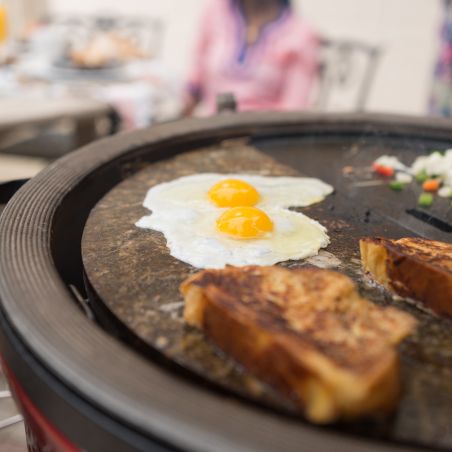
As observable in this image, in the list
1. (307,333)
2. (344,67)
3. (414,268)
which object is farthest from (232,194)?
(344,67)

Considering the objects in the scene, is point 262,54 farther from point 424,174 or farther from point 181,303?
point 181,303

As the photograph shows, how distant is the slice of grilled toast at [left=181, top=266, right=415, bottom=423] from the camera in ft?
3.31

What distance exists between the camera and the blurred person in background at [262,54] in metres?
4.54

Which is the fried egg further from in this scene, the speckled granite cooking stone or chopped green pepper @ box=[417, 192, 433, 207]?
chopped green pepper @ box=[417, 192, 433, 207]

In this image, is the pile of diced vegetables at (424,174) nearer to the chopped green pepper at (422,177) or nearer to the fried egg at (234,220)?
the chopped green pepper at (422,177)

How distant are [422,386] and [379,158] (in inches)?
58.9

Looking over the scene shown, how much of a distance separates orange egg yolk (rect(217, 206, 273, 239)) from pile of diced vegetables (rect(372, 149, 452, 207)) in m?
0.70

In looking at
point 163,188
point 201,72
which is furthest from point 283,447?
point 201,72

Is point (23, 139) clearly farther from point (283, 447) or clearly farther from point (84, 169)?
point (283, 447)

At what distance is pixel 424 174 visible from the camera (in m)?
2.24

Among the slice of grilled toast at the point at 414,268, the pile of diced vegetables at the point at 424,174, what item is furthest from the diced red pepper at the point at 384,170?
the slice of grilled toast at the point at 414,268

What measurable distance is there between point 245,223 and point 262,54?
320cm

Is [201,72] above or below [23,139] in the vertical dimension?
above

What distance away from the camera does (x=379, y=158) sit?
8.14 ft
